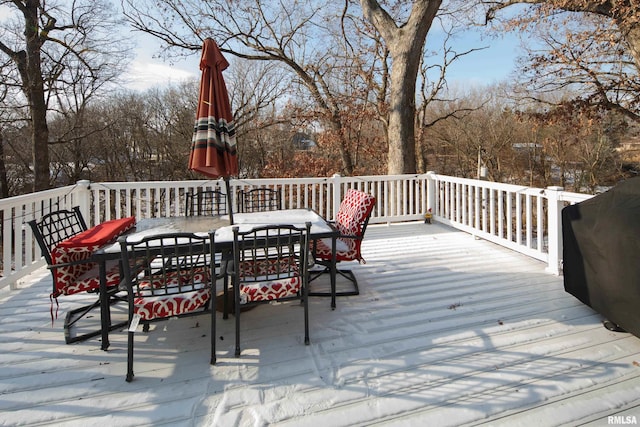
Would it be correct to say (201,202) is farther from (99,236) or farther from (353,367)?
(353,367)

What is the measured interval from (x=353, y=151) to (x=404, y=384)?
37.2 feet

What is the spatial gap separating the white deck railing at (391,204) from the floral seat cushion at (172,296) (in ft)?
6.24

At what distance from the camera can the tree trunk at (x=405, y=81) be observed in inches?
276

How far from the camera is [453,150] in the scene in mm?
15867

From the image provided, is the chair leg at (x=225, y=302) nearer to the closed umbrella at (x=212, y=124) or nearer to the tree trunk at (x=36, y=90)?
the closed umbrella at (x=212, y=124)

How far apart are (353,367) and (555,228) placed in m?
2.72

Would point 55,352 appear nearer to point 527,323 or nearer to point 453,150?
point 527,323

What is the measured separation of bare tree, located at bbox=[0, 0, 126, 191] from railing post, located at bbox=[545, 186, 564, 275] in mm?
11408

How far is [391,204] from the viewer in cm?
624

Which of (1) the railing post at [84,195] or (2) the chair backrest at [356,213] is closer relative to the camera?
(2) the chair backrest at [356,213]

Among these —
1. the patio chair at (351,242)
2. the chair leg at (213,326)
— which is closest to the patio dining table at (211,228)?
the patio chair at (351,242)

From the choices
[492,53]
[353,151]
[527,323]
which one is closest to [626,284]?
[527,323]

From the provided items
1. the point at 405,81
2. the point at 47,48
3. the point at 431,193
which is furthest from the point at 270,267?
the point at 47,48

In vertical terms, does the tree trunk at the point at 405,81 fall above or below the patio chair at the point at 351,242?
above
